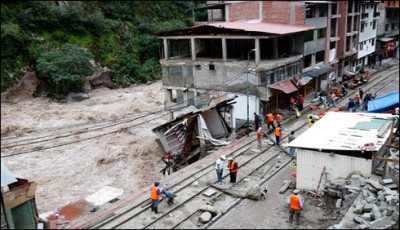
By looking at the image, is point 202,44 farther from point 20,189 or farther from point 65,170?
point 20,189

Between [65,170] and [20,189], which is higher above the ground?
[20,189]

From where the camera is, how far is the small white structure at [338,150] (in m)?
14.7

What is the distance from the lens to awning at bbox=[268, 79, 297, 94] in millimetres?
27281

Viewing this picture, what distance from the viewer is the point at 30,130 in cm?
3102

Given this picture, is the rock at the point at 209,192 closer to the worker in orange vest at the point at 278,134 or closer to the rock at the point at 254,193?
the rock at the point at 254,193

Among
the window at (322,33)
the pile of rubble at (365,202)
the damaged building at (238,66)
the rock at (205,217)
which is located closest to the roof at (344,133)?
the pile of rubble at (365,202)

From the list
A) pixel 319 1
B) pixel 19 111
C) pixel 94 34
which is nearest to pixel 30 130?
pixel 19 111

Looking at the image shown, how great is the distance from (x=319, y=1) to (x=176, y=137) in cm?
1958

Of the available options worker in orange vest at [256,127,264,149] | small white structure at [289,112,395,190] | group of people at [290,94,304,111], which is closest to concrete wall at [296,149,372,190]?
small white structure at [289,112,395,190]

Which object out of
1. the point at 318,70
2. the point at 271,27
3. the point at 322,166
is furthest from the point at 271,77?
the point at 322,166

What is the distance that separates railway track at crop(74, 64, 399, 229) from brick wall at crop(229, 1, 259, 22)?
44.7ft

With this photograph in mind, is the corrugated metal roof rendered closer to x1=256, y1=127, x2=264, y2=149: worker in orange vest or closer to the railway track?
the railway track

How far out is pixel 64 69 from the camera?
3928 cm

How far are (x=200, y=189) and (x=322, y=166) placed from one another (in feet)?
18.0
